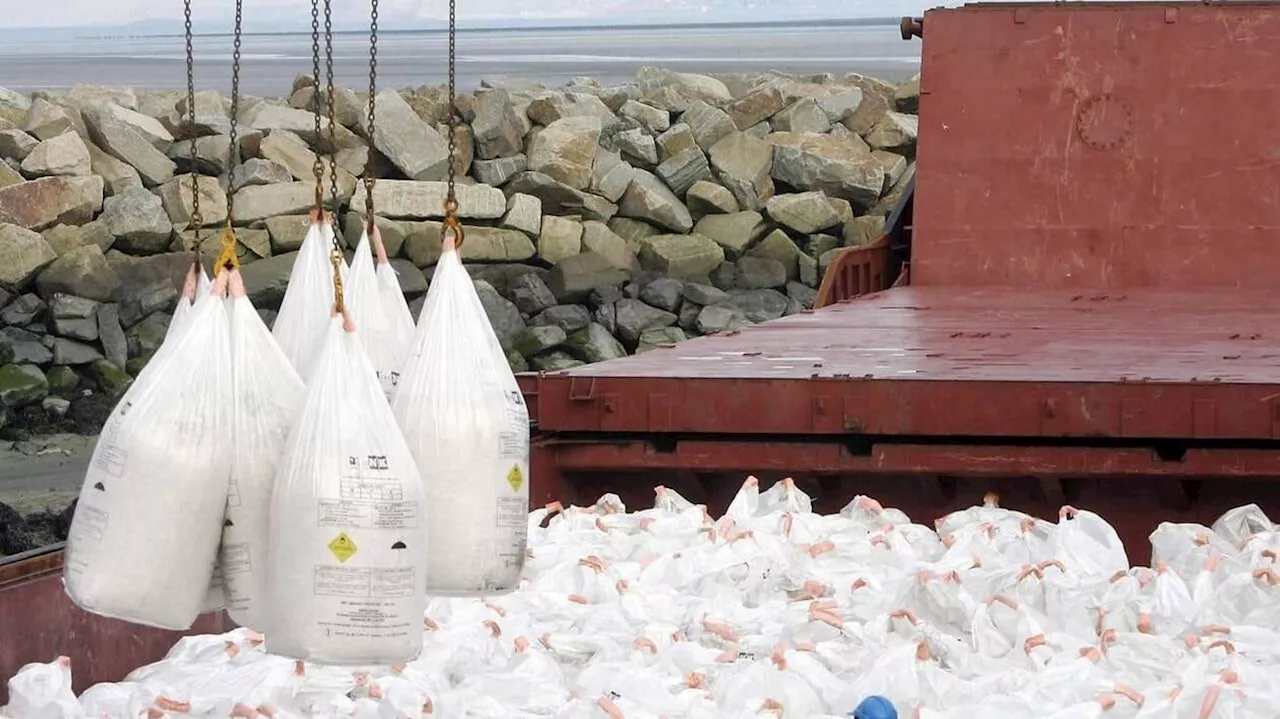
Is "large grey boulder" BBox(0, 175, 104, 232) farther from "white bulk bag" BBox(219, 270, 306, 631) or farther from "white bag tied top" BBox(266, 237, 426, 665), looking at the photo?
"white bag tied top" BBox(266, 237, 426, 665)

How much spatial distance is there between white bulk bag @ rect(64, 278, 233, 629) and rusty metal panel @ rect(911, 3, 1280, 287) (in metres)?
9.03

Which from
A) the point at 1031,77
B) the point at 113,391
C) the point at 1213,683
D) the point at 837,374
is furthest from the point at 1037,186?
the point at 113,391

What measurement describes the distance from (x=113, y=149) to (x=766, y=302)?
7.80 meters

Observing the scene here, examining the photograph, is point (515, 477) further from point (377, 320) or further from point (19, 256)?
point (19, 256)

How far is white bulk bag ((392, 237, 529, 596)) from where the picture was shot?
4.41 meters

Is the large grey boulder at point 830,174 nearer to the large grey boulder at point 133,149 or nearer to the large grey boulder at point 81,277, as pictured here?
the large grey boulder at point 133,149

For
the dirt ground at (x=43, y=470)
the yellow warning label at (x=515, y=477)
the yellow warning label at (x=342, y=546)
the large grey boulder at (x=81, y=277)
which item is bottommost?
the dirt ground at (x=43, y=470)

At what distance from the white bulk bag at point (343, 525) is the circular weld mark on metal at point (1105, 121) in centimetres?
942

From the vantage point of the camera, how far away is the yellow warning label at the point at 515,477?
448 centimetres

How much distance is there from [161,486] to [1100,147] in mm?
9690

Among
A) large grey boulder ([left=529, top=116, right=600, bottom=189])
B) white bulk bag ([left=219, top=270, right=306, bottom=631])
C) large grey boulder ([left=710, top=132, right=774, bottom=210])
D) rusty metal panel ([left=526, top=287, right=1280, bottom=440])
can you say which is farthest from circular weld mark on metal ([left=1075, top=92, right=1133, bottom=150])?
large grey boulder ([left=529, top=116, right=600, bottom=189])

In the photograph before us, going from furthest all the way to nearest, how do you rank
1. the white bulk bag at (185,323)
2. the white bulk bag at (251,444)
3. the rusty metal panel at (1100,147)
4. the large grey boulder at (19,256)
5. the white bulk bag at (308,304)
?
the large grey boulder at (19,256) → the rusty metal panel at (1100,147) → the white bulk bag at (308,304) → the white bulk bag at (185,323) → the white bulk bag at (251,444)

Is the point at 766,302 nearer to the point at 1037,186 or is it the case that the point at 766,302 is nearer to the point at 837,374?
the point at 1037,186

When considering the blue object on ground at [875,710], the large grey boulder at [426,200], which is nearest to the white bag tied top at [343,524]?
the blue object on ground at [875,710]
